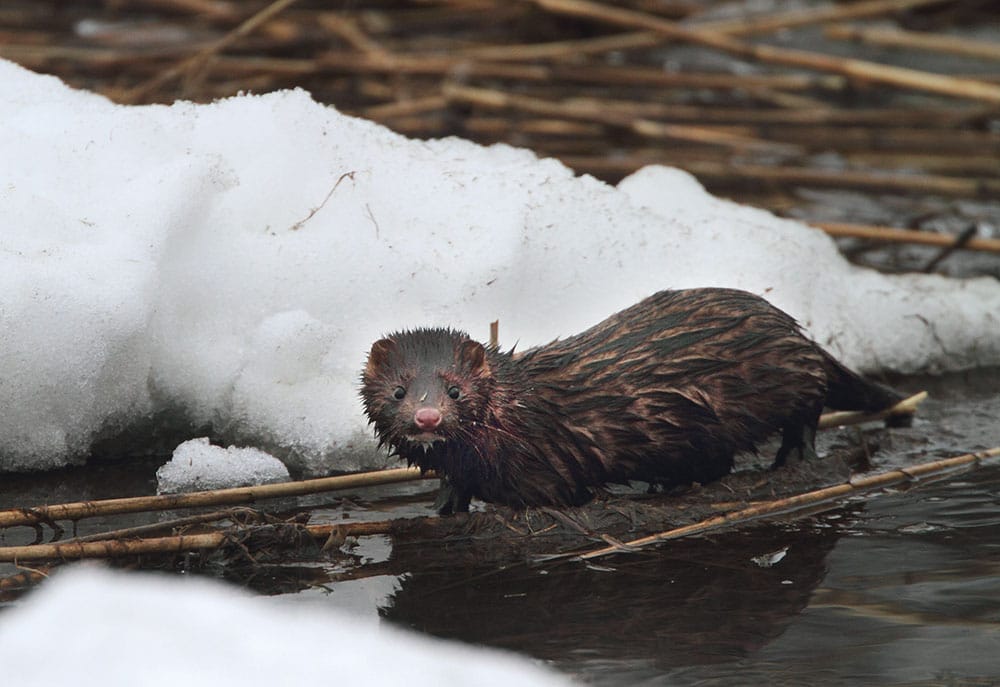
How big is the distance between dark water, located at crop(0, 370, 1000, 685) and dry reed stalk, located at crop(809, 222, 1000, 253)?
7.98 ft

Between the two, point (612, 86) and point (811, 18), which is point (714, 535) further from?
point (612, 86)

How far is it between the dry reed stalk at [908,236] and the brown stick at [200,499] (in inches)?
132

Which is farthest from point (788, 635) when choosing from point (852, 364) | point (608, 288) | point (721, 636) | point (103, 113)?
point (103, 113)

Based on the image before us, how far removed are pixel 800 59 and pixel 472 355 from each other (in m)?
4.64

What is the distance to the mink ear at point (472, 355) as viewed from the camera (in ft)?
14.0

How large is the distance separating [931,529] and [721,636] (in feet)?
3.72

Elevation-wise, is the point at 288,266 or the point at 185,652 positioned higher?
the point at 288,266

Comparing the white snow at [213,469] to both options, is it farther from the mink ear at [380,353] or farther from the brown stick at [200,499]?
the mink ear at [380,353]

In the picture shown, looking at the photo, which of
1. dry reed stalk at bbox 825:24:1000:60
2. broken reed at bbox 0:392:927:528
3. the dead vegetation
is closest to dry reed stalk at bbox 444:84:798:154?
the dead vegetation

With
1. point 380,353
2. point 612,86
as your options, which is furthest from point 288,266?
point 612,86

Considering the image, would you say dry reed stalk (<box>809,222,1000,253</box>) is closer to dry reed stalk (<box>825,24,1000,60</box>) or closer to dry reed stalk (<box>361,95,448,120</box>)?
dry reed stalk (<box>825,24,1000,60</box>)

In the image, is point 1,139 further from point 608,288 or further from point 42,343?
point 608,288

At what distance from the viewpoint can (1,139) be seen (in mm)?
5590

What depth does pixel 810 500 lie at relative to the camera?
4680 millimetres
